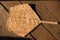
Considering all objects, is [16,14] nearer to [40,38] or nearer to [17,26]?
[17,26]

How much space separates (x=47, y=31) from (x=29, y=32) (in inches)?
6.2

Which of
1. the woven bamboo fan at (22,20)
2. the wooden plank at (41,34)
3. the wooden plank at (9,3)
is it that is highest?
the wooden plank at (9,3)

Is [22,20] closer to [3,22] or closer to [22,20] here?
[22,20]

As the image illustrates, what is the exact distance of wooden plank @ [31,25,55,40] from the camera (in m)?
1.79

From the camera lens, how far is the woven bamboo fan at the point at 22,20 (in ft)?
5.85

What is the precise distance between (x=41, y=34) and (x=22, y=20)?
0.21 m

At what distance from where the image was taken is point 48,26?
70.4 inches

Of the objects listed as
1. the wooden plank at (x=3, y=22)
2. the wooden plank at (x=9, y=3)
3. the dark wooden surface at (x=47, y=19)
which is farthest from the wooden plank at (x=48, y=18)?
the wooden plank at (x=3, y=22)

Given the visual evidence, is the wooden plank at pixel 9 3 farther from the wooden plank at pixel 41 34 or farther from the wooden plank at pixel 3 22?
the wooden plank at pixel 41 34

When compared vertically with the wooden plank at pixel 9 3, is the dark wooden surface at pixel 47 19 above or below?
below

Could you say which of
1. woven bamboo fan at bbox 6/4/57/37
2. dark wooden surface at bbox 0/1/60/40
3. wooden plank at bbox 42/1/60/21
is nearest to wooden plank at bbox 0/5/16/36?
woven bamboo fan at bbox 6/4/57/37

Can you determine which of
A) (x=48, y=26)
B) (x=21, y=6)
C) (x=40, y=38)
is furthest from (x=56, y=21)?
(x=21, y=6)

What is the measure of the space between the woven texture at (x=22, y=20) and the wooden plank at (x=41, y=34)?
47 mm

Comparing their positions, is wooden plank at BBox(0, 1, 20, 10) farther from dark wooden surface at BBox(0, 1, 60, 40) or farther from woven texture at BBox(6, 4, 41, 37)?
dark wooden surface at BBox(0, 1, 60, 40)
